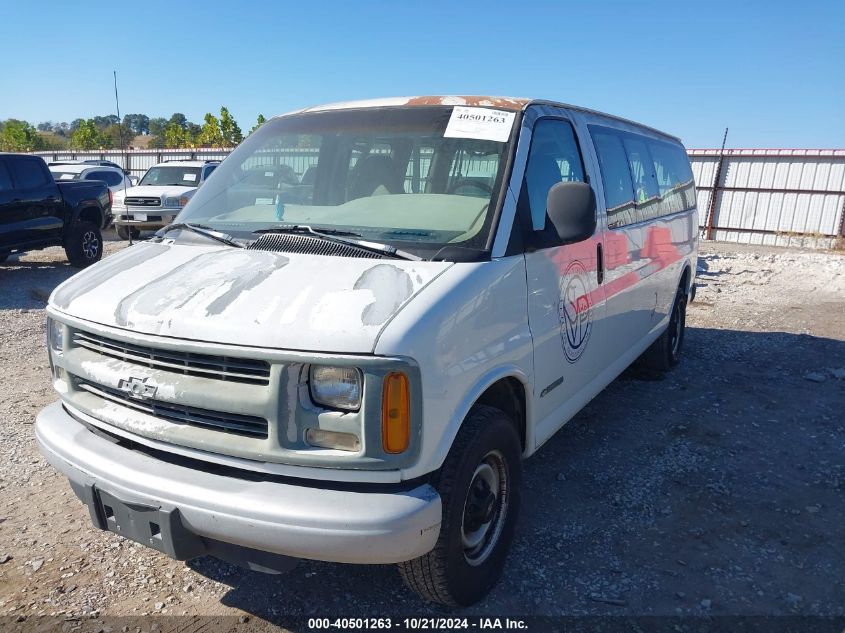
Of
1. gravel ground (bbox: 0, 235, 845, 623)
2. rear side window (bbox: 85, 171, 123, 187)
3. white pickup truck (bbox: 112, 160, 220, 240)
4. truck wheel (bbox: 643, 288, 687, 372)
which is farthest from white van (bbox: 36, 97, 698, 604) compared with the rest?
rear side window (bbox: 85, 171, 123, 187)

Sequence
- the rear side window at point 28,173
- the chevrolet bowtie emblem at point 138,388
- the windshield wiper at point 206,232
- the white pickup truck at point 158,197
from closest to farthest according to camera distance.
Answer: the chevrolet bowtie emblem at point 138,388
the windshield wiper at point 206,232
the rear side window at point 28,173
the white pickup truck at point 158,197

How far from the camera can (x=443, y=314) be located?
2416mm

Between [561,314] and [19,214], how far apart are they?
983 centimetres

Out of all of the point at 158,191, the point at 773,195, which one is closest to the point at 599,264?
the point at 158,191

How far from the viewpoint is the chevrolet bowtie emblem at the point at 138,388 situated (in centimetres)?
252

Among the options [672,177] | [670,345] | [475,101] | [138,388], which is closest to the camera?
[138,388]

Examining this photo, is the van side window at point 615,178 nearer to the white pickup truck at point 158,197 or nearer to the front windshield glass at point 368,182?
the front windshield glass at point 368,182

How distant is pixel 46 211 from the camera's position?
10680 mm

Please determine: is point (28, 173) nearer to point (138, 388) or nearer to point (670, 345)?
point (138, 388)

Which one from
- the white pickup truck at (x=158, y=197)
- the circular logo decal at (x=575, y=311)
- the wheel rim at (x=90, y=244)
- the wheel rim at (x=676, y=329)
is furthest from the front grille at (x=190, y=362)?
the white pickup truck at (x=158, y=197)

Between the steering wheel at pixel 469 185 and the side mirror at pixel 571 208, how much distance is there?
297 mm

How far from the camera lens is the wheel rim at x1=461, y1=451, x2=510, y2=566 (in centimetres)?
283

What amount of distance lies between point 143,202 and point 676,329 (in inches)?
468

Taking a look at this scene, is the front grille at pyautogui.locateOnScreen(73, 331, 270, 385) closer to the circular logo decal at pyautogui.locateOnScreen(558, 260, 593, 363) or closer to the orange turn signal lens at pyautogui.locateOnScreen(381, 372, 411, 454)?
the orange turn signal lens at pyautogui.locateOnScreen(381, 372, 411, 454)
